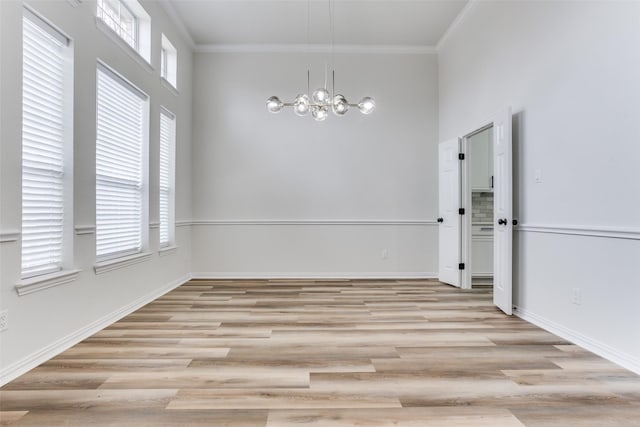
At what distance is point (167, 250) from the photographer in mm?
4496

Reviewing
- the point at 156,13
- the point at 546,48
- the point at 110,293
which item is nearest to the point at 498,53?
the point at 546,48

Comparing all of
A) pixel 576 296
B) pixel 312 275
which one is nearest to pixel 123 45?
pixel 312 275

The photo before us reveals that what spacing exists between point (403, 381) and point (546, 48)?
300 centimetres

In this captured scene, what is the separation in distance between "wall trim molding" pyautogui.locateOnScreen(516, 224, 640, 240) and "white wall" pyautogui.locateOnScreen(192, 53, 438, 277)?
2.28 metres

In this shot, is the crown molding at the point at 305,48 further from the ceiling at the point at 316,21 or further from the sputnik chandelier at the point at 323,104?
the sputnik chandelier at the point at 323,104

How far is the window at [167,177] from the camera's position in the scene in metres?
4.54

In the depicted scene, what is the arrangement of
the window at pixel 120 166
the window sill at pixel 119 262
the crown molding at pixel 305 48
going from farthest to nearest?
1. the crown molding at pixel 305 48
2. the window at pixel 120 166
3. the window sill at pixel 119 262

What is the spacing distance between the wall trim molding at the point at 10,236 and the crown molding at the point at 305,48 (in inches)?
165

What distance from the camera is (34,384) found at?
2.04 metres

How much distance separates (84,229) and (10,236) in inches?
29.0

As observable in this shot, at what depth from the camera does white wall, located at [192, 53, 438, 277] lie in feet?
17.8

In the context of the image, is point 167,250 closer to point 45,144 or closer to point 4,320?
point 45,144

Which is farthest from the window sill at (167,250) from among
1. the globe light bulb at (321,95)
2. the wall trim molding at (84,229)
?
the globe light bulb at (321,95)

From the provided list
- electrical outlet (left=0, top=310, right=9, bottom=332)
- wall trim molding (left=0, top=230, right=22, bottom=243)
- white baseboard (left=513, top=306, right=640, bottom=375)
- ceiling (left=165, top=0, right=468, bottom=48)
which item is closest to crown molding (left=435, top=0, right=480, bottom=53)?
ceiling (left=165, top=0, right=468, bottom=48)
